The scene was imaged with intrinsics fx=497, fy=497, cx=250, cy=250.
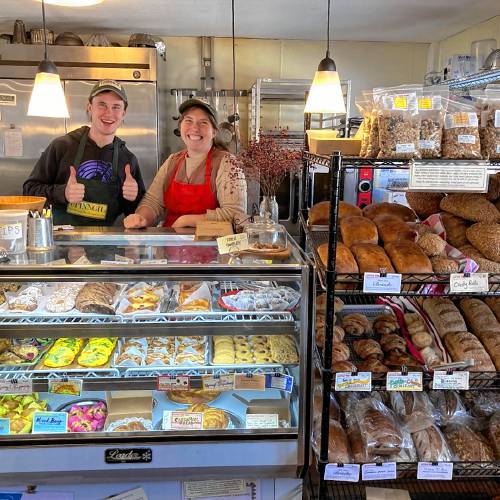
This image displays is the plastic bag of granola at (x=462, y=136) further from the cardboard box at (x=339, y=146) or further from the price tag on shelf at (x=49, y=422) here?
the price tag on shelf at (x=49, y=422)

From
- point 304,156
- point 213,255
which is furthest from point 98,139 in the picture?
point 213,255

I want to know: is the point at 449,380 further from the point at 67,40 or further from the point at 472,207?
the point at 67,40

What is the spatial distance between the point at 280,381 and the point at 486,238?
2.87 ft

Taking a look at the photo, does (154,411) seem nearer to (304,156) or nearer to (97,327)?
(97,327)

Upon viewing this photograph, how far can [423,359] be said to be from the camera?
181 cm

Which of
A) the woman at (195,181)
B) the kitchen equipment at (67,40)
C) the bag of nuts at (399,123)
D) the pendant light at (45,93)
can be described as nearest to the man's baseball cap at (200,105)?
the woman at (195,181)

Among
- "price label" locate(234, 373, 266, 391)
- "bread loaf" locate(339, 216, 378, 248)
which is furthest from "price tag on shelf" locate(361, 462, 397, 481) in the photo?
"bread loaf" locate(339, 216, 378, 248)

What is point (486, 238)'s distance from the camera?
1.74m

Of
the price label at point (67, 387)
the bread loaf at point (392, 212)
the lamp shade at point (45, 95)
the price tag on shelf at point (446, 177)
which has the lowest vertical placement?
the price label at point (67, 387)

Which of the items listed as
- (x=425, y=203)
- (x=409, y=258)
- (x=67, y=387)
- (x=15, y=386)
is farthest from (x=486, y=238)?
(x=15, y=386)

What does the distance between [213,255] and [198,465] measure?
0.70 m

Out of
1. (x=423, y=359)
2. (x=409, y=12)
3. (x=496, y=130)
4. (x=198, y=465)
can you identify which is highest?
→ (x=409, y=12)

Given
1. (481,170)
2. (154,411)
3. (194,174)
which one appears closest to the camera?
(481,170)

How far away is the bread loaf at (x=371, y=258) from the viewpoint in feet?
5.40
